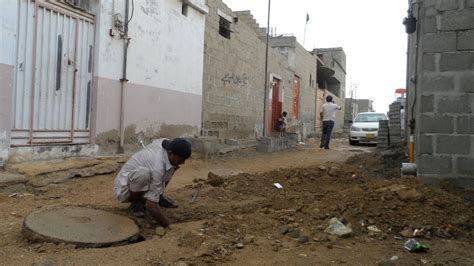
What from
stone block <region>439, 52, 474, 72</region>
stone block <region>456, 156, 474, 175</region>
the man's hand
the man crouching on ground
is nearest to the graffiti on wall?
stone block <region>439, 52, 474, 72</region>

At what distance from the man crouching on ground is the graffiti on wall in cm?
723

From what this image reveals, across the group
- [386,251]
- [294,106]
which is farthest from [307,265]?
[294,106]

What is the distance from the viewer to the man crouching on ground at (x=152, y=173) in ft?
13.2

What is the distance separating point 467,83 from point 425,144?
0.84 m

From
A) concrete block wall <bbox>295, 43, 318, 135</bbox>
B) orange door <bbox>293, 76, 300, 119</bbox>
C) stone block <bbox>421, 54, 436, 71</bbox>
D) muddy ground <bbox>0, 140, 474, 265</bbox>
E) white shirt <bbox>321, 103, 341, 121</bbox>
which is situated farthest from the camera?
concrete block wall <bbox>295, 43, 318, 135</bbox>

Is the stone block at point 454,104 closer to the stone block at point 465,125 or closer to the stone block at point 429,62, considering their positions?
the stone block at point 465,125

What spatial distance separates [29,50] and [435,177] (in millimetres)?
5353

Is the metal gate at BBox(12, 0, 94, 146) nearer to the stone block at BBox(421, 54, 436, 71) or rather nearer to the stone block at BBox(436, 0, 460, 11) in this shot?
the stone block at BBox(421, 54, 436, 71)

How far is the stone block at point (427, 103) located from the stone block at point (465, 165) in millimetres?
657

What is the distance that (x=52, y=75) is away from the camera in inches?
237

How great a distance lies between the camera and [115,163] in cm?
672

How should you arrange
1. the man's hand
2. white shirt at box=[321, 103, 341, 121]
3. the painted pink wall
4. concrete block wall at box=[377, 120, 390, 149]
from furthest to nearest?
white shirt at box=[321, 103, 341, 121], concrete block wall at box=[377, 120, 390, 149], the painted pink wall, the man's hand

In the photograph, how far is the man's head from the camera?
4.02m

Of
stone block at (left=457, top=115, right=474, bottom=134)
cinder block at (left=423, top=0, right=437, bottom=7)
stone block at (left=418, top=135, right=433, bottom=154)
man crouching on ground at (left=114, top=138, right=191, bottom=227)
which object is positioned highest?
cinder block at (left=423, top=0, right=437, bottom=7)
